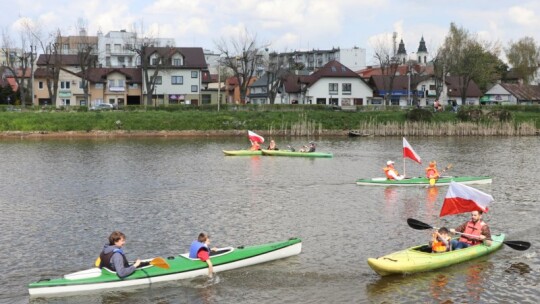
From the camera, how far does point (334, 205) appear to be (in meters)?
28.5

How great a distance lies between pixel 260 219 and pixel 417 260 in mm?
9050

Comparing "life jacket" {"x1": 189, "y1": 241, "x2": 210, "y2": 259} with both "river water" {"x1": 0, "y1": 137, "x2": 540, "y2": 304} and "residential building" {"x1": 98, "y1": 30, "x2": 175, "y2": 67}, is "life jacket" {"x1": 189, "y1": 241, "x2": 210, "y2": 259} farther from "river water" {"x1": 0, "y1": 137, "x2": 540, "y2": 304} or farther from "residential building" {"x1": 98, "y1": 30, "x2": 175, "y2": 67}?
"residential building" {"x1": 98, "y1": 30, "x2": 175, "y2": 67}

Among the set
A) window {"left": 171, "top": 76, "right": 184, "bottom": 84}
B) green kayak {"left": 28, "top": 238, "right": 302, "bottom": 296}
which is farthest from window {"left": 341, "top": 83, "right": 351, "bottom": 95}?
green kayak {"left": 28, "top": 238, "right": 302, "bottom": 296}

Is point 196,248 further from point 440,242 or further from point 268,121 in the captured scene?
point 268,121

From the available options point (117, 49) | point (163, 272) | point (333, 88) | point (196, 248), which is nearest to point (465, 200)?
point (196, 248)

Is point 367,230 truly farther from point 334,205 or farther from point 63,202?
point 63,202

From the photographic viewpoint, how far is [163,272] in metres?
16.5

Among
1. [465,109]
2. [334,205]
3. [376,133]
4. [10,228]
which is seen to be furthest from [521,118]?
[10,228]

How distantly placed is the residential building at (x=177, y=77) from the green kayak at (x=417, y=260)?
8540cm

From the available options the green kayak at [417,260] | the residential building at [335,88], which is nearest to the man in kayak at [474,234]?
the green kayak at [417,260]

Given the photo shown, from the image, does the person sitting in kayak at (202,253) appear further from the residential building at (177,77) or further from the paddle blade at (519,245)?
the residential building at (177,77)

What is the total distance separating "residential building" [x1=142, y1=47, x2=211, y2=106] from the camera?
100938 mm

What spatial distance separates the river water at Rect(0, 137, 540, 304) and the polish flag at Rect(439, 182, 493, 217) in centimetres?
164

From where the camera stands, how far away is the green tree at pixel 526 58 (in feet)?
430
